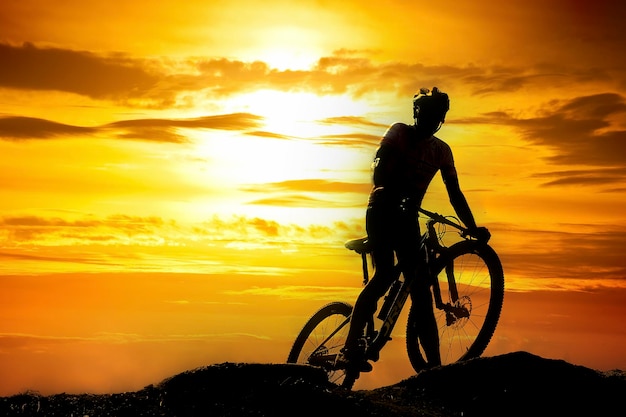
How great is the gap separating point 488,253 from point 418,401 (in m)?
2.11

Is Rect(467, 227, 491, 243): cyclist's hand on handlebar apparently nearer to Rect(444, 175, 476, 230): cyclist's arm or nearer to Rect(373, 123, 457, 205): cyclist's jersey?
Rect(444, 175, 476, 230): cyclist's arm

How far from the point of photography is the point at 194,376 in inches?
412

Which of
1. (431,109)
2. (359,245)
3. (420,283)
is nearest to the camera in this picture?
(431,109)

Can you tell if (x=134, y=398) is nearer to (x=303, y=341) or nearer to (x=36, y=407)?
(x=36, y=407)

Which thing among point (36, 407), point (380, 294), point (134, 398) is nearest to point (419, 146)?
point (380, 294)

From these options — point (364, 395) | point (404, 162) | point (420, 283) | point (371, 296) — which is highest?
Answer: point (404, 162)

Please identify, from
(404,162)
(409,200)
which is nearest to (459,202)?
(409,200)

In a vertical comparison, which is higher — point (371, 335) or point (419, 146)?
point (419, 146)

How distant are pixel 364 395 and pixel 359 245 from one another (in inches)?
103

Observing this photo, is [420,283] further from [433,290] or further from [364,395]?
[364,395]

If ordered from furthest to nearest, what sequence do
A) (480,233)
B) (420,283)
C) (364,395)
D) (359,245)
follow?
(359,245), (420,283), (480,233), (364,395)

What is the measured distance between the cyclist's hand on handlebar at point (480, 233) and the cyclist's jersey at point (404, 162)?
2.58ft

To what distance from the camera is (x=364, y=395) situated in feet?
33.7

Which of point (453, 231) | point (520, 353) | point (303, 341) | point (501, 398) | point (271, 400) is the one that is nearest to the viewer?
point (271, 400)
